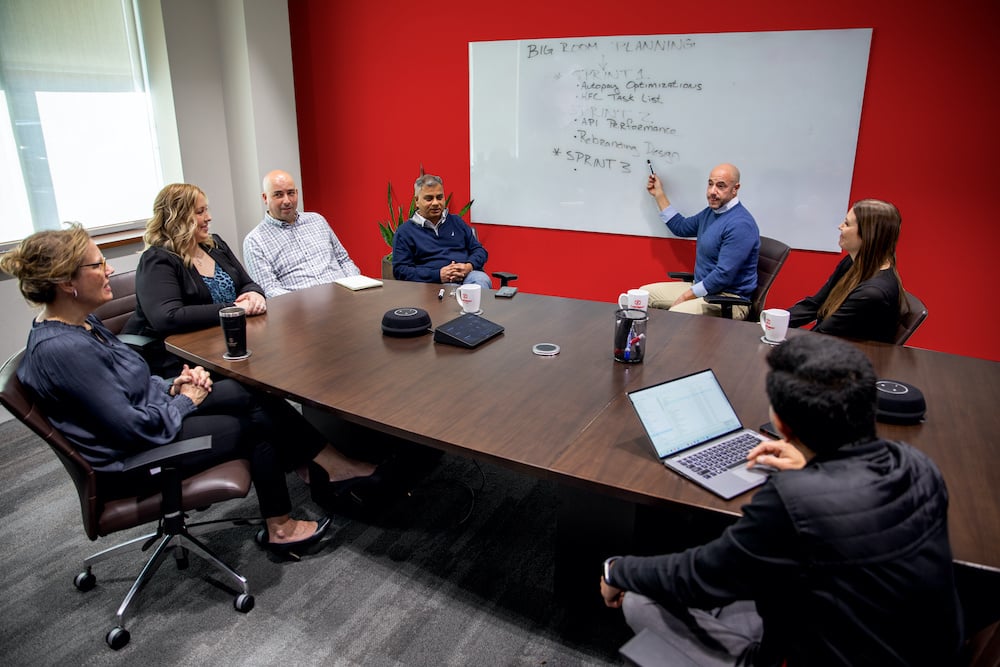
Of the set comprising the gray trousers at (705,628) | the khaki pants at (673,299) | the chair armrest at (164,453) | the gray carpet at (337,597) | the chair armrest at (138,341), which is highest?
the chair armrest at (138,341)

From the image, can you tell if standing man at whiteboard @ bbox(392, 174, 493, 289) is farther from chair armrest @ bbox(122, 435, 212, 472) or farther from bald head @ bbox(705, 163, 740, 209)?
chair armrest @ bbox(122, 435, 212, 472)

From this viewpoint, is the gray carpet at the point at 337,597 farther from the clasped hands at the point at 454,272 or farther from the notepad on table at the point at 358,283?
the clasped hands at the point at 454,272

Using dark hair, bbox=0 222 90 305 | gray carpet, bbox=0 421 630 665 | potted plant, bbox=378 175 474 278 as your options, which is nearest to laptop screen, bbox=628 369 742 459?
gray carpet, bbox=0 421 630 665

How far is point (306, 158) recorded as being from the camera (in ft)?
18.1

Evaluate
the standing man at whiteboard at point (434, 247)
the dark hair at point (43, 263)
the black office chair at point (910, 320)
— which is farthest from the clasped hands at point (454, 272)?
the black office chair at point (910, 320)

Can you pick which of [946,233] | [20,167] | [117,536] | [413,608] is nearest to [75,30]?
[20,167]

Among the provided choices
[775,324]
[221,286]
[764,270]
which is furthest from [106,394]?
[764,270]

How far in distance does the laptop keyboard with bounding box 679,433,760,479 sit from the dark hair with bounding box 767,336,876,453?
41 centimetres

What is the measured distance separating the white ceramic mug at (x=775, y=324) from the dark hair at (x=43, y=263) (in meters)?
2.35

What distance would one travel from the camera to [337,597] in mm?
2258

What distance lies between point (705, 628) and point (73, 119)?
4549 mm

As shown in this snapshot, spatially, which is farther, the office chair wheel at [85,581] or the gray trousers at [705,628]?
the office chair wheel at [85,581]

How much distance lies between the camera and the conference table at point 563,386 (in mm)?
1578

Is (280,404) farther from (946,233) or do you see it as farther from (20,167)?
(946,233)
